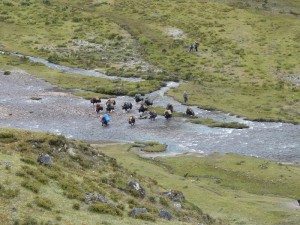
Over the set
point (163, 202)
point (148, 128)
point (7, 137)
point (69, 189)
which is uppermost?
point (7, 137)

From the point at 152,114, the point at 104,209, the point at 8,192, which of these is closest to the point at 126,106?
the point at 152,114

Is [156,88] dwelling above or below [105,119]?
above

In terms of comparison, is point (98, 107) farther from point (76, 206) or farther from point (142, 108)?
point (76, 206)

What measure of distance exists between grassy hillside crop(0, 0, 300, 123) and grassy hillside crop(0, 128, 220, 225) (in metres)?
42.0

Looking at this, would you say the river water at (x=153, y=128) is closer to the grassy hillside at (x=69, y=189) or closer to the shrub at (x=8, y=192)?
the grassy hillside at (x=69, y=189)

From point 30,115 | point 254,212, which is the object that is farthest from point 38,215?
point 30,115

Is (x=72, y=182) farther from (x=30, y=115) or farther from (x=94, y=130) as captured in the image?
(x=30, y=115)

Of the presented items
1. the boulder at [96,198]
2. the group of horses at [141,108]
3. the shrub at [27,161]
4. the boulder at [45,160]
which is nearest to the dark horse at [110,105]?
the group of horses at [141,108]

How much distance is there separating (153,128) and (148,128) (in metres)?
0.65

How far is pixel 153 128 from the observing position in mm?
78250

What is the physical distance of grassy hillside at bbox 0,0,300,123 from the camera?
94.9 metres

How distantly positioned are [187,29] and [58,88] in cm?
4318

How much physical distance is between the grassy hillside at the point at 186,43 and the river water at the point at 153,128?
470 cm

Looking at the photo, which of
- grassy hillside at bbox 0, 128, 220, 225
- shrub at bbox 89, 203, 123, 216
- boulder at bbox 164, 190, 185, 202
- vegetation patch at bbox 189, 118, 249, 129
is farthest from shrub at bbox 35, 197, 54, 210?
vegetation patch at bbox 189, 118, 249, 129
